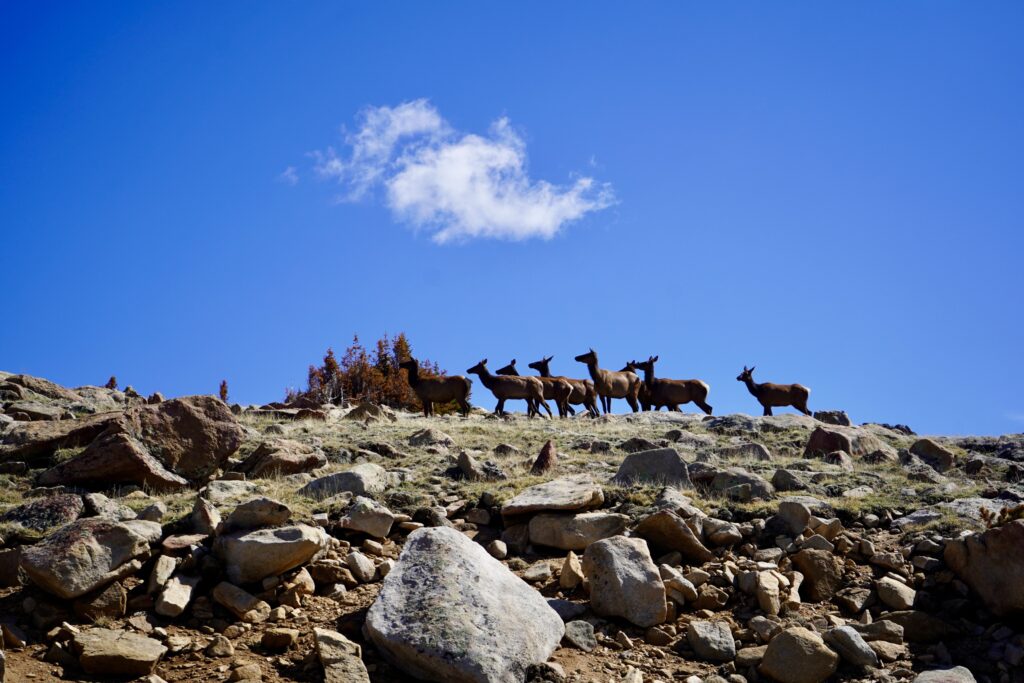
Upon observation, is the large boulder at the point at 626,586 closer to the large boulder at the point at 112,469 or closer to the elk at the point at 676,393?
the large boulder at the point at 112,469

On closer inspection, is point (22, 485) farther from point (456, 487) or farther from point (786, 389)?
point (786, 389)

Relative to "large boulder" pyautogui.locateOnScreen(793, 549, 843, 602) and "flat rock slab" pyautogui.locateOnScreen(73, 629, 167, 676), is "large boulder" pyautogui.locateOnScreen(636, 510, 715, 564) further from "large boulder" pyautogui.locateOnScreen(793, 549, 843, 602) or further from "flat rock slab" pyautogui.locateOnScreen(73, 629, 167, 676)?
"flat rock slab" pyautogui.locateOnScreen(73, 629, 167, 676)

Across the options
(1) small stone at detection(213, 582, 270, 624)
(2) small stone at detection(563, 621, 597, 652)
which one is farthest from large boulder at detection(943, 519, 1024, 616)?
(1) small stone at detection(213, 582, 270, 624)

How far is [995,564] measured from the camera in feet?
30.6

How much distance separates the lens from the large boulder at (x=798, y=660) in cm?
786

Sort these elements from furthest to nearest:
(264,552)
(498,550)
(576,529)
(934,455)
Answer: (934,455) → (576,529) → (498,550) → (264,552)

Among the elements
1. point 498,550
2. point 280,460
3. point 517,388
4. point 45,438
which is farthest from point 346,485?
point 517,388

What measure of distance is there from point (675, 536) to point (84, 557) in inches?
269

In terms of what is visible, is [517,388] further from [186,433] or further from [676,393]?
[186,433]

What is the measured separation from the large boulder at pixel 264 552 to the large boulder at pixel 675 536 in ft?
14.0

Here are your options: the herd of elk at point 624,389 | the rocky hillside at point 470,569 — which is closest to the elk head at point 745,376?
the herd of elk at point 624,389

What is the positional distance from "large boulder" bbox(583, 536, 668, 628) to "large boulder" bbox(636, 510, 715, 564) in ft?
3.56

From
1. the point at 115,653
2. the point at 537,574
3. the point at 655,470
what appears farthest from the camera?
the point at 655,470

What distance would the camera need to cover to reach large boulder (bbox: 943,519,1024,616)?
29.6 feet
